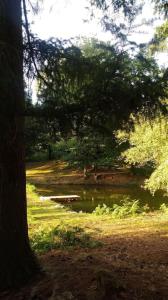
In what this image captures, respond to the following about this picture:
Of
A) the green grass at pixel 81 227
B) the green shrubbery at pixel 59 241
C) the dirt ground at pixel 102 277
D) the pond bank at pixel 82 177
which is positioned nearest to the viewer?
the dirt ground at pixel 102 277

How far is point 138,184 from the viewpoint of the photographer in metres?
29.5

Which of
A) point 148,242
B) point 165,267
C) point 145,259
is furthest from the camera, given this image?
point 148,242

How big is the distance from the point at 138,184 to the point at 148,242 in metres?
22.0

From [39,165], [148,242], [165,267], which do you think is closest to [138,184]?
[39,165]

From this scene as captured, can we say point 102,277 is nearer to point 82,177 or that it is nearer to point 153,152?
point 153,152

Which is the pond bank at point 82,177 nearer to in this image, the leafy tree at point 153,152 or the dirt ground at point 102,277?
the leafy tree at point 153,152

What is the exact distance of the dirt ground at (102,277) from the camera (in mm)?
4340

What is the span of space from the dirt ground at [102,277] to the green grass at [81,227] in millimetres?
684

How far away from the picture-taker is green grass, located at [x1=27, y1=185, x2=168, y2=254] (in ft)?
25.0

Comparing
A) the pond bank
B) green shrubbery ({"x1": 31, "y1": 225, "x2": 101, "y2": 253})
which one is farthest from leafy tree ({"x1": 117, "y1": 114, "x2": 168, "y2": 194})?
the pond bank

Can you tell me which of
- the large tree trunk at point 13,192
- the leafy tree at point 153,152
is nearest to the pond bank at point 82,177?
the leafy tree at point 153,152

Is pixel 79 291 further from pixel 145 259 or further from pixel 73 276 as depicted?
pixel 145 259

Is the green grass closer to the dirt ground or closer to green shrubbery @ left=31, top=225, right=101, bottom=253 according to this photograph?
green shrubbery @ left=31, top=225, right=101, bottom=253

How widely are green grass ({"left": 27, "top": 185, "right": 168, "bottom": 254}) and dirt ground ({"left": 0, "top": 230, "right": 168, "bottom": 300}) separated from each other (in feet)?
2.24
